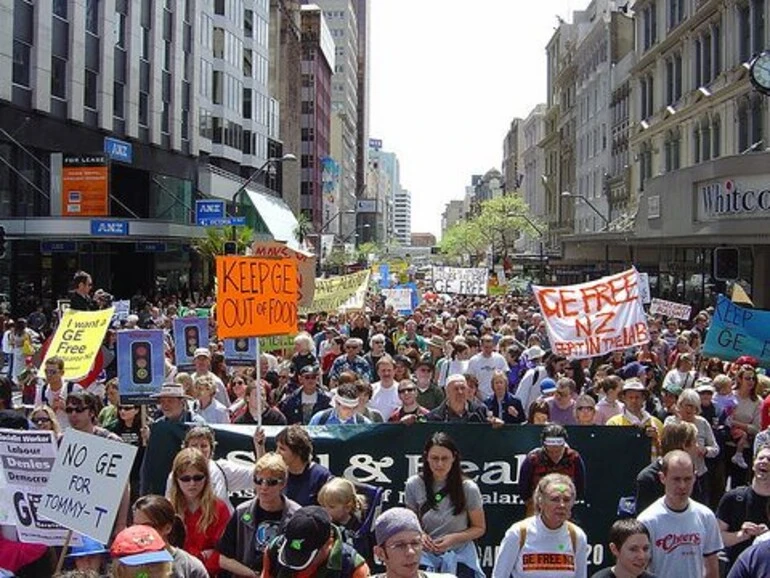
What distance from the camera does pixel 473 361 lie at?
13797 mm

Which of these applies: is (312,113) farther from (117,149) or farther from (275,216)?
(117,149)

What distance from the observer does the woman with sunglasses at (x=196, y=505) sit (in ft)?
20.5

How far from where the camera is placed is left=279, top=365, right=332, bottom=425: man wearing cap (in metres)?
11.0

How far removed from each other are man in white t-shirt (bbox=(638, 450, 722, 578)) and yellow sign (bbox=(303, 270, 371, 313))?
13853mm

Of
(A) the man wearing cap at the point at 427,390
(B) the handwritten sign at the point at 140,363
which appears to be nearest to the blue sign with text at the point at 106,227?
(B) the handwritten sign at the point at 140,363

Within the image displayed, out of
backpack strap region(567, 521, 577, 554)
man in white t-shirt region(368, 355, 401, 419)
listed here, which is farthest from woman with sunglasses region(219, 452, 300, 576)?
man in white t-shirt region(368, 355, 401, 419)

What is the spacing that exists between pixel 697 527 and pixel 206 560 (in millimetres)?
2872

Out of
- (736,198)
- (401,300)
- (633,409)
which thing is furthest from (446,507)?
(736,198)

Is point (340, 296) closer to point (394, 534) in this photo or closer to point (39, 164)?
point (394, 534)

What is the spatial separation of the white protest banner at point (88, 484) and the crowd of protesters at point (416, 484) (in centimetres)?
26

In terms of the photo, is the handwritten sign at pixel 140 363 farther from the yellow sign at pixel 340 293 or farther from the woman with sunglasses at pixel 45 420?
the yellow sign at pixel 340 293


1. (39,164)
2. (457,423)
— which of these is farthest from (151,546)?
(39,164)

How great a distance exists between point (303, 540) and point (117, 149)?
123ft

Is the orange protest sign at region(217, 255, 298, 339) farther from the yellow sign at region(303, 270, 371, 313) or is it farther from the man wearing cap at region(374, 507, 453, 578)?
the yellow sign at region(303, 270, 371, 313)
